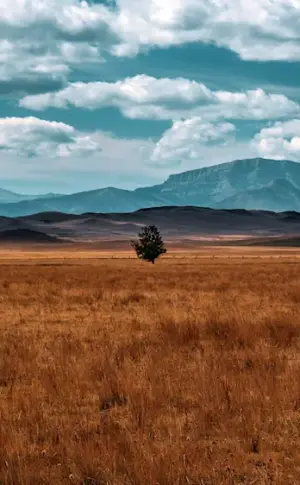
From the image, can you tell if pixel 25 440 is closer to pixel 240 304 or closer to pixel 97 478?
pixel 97 478

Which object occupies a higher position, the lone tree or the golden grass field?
the lone tree

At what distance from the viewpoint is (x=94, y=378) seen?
369 inches

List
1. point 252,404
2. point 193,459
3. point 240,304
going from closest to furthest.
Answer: point 193,459, point 252,404, point 240,304

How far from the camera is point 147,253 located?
82188 mm

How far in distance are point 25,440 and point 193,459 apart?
1.86 metres

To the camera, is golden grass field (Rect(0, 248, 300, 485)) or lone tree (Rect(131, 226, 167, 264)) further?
lone tree (Rect(131, 226, 167, 264))

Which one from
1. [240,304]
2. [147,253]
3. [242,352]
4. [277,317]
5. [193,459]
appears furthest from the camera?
[147,253]

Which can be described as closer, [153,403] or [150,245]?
[153,403]

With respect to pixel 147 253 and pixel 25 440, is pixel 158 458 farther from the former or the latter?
pixel 147 253

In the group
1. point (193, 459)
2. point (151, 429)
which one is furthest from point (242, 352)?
point (193, 459)

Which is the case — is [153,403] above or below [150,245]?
below

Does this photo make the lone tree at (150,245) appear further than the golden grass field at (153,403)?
Yes

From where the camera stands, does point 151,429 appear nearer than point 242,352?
Yes

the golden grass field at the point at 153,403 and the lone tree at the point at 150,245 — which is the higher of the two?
the lone tree at the point at 150,245
